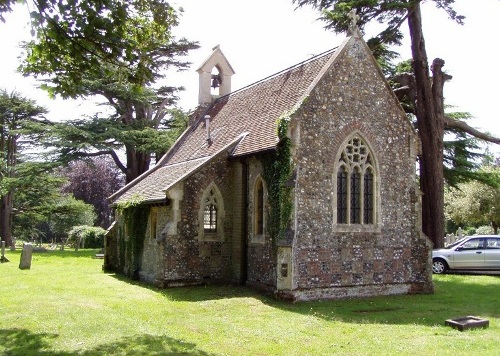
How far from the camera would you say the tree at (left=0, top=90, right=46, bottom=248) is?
3676 centimetres

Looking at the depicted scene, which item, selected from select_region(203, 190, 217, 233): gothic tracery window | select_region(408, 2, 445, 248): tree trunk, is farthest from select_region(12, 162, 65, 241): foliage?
select_region(408, 2, 445, 248): tree trunk

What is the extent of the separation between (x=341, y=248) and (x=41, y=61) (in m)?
9.92

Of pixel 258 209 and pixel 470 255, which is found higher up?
pixel 258 209

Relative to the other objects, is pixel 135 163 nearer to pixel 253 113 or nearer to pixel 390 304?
pixel 253 113

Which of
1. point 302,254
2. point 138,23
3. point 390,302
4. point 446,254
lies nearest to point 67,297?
point 302,254

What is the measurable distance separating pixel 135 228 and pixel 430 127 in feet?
46.5

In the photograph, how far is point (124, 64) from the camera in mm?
12250

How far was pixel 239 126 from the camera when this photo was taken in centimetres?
2062

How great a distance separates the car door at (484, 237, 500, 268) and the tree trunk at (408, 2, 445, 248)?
2.19 m

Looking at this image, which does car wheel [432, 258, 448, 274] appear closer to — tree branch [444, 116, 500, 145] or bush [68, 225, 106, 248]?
tree branch [444, 116, 500, 145]

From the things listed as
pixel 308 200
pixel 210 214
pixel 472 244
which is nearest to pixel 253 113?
pixel 210 214

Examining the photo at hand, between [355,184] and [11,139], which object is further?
[11,139]

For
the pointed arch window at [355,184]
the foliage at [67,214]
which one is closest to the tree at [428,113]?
the pointed arch window at [355,184]

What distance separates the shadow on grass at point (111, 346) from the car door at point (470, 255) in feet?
55.0
